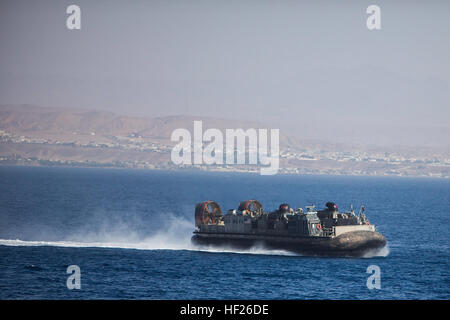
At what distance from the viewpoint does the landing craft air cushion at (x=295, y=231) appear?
3041 inches

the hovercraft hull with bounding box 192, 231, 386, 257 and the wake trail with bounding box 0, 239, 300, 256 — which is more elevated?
the hovercraft hull with bounding box 192, 231, 386, 257

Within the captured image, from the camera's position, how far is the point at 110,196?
18612 centimetres

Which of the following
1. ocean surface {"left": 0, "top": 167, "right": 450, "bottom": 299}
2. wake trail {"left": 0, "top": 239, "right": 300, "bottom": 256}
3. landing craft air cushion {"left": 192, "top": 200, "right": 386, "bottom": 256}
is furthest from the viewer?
wake trail {"left": 0, "top": 239, "right": 300, "bottom": 256}

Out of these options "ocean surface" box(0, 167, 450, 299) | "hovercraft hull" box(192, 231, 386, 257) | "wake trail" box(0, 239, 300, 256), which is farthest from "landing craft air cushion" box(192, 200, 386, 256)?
"ocean surface" box(0, 167, 450, 299)

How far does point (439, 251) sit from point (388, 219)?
42.7 meters

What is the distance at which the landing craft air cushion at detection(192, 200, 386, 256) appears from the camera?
77.2 metres

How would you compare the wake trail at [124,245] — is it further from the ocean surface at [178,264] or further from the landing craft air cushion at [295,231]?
the landing craft air cushion at [295,231]

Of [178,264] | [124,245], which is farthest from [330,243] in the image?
[124,245]

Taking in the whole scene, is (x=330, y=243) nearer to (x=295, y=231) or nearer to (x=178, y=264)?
(x=295, y=231)

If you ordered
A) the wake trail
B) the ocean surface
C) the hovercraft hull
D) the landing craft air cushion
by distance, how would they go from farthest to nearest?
1. the wake trail
2. the landing craft air cushion
3. the hovercraft hull
4. the ocean surface

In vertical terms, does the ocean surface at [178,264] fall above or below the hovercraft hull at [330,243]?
below

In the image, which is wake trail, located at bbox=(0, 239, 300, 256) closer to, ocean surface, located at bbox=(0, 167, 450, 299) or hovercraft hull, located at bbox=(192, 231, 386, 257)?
ocean surface, located at bbox=(0, 167, 450, 299)

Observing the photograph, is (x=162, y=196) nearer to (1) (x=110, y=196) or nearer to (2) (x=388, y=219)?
(1) (x=110, y=196)

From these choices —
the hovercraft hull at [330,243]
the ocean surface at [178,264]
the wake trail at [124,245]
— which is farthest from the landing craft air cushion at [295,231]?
the ocean surface at [178,264]
